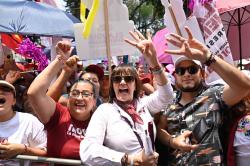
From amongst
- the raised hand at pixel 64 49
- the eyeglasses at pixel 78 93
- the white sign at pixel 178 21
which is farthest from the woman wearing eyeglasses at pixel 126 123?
the white sign at pixel 178 21

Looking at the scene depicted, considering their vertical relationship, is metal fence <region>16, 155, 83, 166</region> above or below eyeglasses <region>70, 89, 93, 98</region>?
below

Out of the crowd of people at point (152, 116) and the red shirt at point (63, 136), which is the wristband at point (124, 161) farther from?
the red shirt at point (63, 136)

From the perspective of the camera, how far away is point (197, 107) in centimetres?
308

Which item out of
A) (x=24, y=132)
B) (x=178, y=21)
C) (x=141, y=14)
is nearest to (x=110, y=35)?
(x=178, y=21)

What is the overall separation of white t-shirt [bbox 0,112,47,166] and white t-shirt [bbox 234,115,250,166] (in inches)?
61.5

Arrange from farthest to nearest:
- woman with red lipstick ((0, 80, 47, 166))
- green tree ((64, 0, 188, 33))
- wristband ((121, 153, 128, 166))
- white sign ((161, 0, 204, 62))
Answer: green tree ((64, 0, 188, 33)) → white sign ((161, 0, 204, 62)) → woman with red lipstick ((0, 80, 47, 166)) → wristband ((121, 153, 128, 166))

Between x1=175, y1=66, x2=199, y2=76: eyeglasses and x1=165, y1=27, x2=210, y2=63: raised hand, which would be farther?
x1=175, y1=66, x2=199, y2=76: eyeglasses

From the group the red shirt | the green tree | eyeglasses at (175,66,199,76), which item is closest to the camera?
the red shirt

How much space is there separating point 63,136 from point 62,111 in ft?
0.69

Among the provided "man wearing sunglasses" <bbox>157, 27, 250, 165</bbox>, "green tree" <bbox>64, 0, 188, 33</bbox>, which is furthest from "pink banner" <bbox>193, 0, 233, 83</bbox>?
"green tree" <bbox>64, 0, 188, 33</bbox>

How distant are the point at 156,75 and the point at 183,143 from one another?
0.55 meters

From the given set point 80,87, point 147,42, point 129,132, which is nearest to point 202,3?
point 147,42

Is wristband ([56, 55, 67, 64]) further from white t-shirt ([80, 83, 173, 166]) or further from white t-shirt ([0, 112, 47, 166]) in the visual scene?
white t-shirt ([0, 112, 47, 166])

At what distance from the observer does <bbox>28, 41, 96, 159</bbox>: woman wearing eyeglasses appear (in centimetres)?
301
